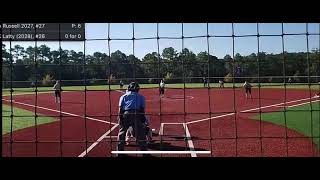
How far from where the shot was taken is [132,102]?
373cm

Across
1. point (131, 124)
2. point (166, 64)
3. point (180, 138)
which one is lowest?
point (180, 138)

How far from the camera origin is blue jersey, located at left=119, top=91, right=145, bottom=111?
3732 mm

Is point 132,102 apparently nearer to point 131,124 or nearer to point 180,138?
point 131,124

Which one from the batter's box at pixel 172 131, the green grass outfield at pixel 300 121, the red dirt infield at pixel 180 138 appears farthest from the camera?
the green grass outfield at pixel 300 121

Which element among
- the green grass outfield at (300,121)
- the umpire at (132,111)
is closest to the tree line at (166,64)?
the umpire at (132,111)

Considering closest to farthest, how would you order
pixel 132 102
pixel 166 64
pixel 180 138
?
1. pixel 132 102
2. pixel 180 138
3. pixel 166 64

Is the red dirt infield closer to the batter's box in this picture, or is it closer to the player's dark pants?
the batter's box

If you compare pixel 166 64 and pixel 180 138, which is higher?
pixel 166 64

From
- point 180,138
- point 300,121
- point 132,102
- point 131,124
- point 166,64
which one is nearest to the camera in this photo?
point 132,102

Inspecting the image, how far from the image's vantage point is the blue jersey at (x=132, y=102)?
12.2ft

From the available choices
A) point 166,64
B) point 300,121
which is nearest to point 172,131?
point 166,64

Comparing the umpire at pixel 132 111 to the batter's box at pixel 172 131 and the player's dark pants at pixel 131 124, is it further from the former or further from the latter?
the batter's box at pixel 172 131
